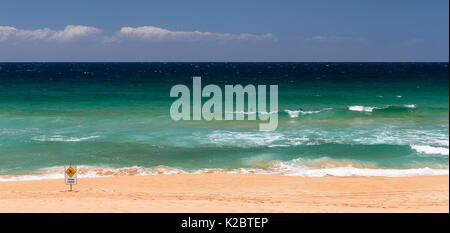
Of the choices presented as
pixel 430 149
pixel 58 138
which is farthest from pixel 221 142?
pixel 430 149

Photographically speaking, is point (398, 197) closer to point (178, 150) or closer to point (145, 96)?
point (178, 150)

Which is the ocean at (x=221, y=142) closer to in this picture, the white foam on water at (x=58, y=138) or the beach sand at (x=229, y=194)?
the white foam on water at (x=58, y=138)

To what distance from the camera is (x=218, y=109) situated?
3619cm

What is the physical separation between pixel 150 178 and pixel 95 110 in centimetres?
2219

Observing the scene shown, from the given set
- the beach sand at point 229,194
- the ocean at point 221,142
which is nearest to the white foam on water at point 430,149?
the ocean at point 221,142

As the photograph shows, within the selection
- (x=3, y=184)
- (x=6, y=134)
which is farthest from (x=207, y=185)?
(x=6, y=134)

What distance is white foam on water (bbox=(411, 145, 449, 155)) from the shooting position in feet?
64.0

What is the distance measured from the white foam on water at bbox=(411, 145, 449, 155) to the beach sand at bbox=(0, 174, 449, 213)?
4351mm

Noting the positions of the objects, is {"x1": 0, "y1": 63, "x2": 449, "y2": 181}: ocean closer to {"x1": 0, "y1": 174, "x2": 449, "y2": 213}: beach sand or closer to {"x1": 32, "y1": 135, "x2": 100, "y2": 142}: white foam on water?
{"x1": 32, "y1": 135, "x2": 100, "y2": 142}: white foam on water

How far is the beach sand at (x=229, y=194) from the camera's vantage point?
10867 millimetres

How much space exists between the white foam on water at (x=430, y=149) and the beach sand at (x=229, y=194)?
171 inches
